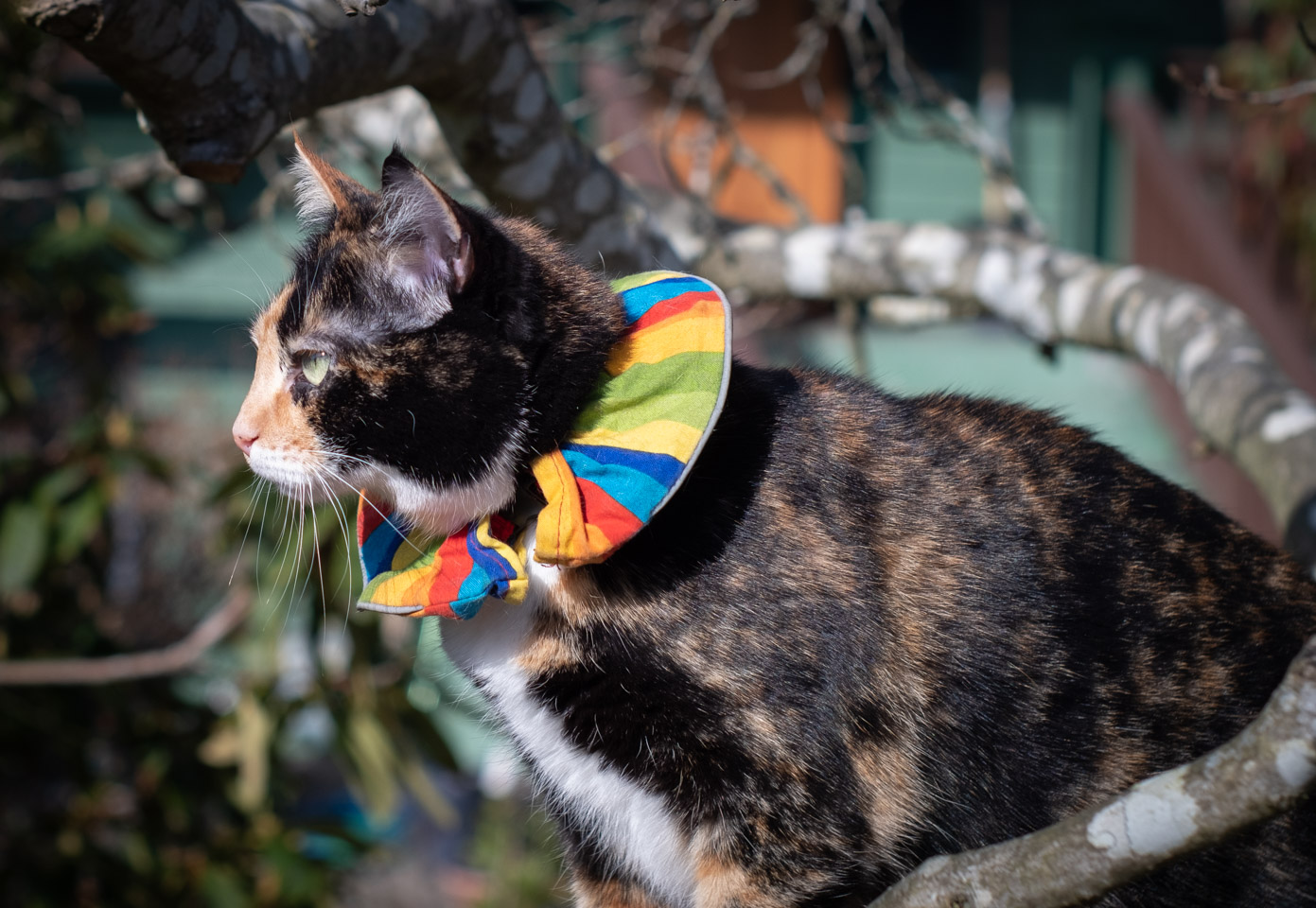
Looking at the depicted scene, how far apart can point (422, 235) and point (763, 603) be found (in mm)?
608

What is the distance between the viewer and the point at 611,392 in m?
1.40

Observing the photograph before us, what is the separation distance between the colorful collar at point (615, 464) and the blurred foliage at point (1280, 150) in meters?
4.78

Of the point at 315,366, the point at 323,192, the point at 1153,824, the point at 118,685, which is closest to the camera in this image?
the point at 1153,824

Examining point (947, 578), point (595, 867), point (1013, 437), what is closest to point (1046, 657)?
point (947, 578)

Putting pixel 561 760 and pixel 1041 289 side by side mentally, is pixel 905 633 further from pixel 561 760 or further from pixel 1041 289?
pixel 1041 289

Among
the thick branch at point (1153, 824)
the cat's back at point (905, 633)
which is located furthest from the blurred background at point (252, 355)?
the thick branch at point (1153, 824)

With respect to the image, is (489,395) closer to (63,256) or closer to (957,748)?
(957,748)

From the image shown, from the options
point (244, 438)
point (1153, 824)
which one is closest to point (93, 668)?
point (244, 438)

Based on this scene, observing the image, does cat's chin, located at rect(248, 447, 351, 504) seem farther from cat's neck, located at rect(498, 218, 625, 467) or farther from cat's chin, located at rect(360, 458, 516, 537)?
cat's neck, located at rect(498, 218, 625, 467)

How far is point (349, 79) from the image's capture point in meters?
1.59

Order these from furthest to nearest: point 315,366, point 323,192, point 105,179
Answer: point 105,179 < point 323,192 < point 315,366

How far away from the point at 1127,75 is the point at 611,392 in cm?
685

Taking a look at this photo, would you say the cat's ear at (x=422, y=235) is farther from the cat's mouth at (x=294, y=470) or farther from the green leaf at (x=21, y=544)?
the green leaf at (x=21, y=544)

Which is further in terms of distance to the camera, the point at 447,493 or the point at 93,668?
the point at 93,668
